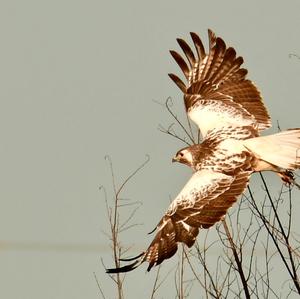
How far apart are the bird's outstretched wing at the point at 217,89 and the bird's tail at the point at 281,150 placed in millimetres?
604

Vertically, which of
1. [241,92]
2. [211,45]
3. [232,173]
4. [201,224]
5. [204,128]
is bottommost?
[201,224]

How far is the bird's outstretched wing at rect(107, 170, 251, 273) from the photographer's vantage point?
3840mm

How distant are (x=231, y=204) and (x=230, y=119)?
3.94ft

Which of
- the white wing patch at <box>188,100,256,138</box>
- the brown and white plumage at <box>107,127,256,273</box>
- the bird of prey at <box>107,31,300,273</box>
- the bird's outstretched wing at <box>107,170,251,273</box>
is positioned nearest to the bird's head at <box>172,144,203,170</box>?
the bird of prey at <box>107,31,300,273</box>

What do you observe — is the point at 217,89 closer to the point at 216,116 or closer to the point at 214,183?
the point at 216,116

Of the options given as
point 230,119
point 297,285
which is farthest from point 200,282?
point 230,119

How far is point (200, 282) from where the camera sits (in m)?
5.12

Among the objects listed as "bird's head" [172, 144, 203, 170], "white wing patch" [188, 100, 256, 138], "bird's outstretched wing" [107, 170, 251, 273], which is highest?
"white wing patch" [188, 100, 256, 138]

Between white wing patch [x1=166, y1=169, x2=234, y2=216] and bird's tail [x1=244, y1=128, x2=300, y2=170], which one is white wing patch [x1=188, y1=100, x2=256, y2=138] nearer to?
bird's tail [x1=244, y1=128, x2=300, y2=170]

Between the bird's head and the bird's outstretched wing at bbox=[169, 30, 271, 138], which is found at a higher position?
the bird's outstretched wing at bbox=[169, 30, 271, 138]

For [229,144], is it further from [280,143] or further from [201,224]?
[201,224]

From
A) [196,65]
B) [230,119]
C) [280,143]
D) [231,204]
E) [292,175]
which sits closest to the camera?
[231,204]

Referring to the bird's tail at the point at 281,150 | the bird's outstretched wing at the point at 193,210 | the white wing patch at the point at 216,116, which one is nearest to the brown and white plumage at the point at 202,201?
the bird's outstretched wing at the point at 193,210

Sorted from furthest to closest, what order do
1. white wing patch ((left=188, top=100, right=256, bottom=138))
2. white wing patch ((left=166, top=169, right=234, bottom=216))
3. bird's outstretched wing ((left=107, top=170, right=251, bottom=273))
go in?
white wing patch ((left=188, top=100, right=256, bottom=138))
white wing patch ((left=166, top=169, right=234, bottom=216))
bird's outstretched wing ((left=107, top=170, right=251, bottom=273))
